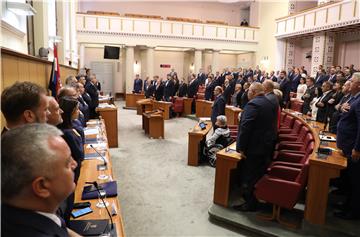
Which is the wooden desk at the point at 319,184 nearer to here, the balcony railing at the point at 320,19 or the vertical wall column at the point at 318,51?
the balcony railing at the point at 320,19

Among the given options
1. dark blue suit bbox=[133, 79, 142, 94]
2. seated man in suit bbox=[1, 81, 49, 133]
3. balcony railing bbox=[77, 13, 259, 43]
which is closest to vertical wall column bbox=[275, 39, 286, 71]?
balcony railing bbox=[77, 13, 259, 43]

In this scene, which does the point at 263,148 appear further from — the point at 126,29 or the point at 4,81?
the point at 126,29

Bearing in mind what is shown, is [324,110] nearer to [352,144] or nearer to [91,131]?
[352,144]

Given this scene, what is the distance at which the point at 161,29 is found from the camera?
1709 centimetres

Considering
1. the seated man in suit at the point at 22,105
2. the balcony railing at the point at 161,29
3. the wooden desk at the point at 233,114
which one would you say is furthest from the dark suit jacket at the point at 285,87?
the seated man in suit at the point at 22,105

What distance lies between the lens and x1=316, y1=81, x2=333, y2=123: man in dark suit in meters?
6.01

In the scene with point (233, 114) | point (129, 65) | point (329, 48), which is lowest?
point (233, 114)

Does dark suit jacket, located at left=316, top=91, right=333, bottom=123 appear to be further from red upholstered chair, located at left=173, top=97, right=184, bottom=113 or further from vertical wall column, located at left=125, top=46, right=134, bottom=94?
vertical wall column, located at left=125, top=46, right=134, bottom=94

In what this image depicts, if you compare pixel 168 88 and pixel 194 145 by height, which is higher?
pixel 168 88

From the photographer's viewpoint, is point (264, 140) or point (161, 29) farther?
point (161, 29)

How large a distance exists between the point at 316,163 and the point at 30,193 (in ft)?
10.3

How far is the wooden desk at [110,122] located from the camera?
23.9 feet

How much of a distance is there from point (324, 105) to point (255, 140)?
3.08m

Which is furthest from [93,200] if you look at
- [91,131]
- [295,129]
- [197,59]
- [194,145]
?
[197,59]
